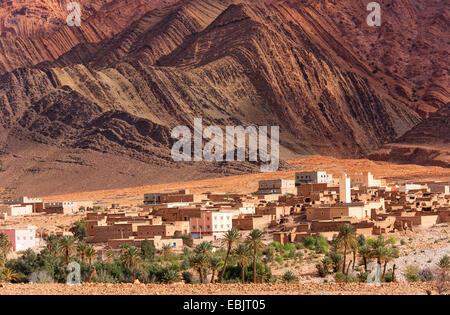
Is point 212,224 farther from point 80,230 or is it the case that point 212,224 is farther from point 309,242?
point 309,242

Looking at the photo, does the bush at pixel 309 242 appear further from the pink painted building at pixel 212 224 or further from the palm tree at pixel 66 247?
the palm tree at pixel 66 247

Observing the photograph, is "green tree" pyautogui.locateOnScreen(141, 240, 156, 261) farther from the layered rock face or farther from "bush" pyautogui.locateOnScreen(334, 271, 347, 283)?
the layered rock face

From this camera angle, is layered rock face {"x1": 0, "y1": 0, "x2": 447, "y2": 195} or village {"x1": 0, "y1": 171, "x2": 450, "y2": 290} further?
layered rock face {"x1": 0, "y1": 0, "x2": 447, "y2": 195}

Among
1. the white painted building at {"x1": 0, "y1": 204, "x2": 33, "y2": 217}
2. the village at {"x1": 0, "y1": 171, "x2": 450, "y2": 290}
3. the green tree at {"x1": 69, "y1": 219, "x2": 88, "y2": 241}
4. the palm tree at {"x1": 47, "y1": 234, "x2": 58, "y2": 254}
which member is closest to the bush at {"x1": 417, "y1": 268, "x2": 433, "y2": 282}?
the village at {"x1": 0, "y1": 171, "x2": 450, "y2": 290}

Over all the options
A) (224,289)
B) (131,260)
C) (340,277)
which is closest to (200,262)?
(131,260)

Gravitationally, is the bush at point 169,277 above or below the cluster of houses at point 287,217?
below

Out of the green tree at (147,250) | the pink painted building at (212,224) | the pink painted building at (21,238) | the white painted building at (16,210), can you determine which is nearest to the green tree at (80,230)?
the pink painted building at (21,238)
